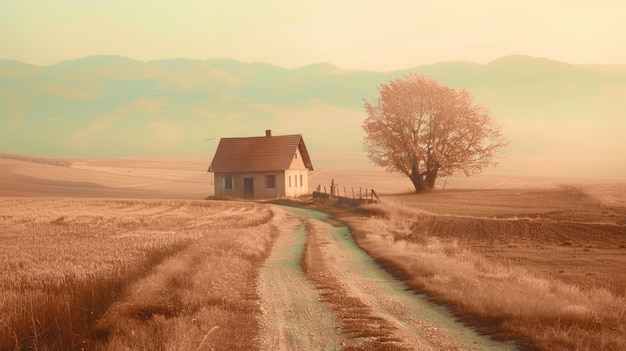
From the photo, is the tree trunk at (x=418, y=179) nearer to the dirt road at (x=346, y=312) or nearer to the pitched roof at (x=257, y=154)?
the pitched roof at (x=257, y=154)

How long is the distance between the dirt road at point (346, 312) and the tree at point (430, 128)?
1825 inches

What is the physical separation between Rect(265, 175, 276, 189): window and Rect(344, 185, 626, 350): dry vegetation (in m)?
22.5

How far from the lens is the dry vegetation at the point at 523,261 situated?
38.1 feet

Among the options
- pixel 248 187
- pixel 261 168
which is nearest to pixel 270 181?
pixel 261 168

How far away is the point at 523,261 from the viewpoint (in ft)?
80.2

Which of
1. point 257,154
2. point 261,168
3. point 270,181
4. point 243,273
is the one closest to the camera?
point 243,273

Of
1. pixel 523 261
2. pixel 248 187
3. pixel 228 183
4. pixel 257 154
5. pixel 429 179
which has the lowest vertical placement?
pixel 523 261

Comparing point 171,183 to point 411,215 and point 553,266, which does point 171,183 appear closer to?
point 411,215

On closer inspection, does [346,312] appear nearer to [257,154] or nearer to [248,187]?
[248,187]

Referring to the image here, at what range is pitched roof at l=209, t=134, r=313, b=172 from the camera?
238ft

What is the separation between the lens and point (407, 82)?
69125 mm

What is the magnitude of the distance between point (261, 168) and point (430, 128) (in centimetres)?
1804

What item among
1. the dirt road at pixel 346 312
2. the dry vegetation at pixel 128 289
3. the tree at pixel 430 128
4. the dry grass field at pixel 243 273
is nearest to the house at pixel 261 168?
the tree at pixel 430 128

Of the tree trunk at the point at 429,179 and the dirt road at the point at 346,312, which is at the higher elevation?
the tree trunk at the point at 429,179
